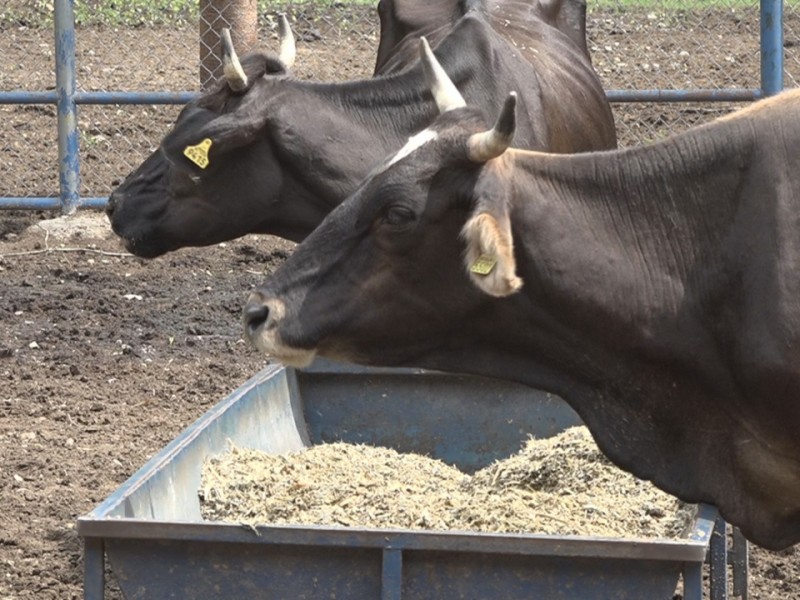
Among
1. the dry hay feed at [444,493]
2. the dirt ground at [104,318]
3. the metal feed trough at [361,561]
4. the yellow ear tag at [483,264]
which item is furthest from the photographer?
the dirt ground at [104,318]

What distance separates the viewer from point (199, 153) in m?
6.33

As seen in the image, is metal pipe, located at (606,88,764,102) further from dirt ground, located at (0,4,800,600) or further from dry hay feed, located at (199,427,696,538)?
dry hay feed, located at (199,427,696,538)

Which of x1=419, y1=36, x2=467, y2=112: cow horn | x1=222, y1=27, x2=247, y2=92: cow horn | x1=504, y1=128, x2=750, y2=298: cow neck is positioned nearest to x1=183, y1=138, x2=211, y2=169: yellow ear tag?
x1=222, y1=27, x2=247, y2=92: cow horn

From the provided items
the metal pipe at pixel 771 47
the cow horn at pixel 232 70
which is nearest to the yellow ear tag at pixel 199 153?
the cow horn at pixel 232 70

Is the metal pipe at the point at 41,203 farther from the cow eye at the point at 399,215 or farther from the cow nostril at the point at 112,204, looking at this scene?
the cow eye at the point at 399,215

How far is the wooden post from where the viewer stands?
10188 mm

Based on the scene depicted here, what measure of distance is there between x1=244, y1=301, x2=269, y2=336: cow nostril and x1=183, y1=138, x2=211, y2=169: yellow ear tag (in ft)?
7.57

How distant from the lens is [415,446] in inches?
236

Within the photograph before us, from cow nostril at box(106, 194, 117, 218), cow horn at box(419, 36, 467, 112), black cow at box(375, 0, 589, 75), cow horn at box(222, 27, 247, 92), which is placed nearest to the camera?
cow horn at box(419, 36, 467, 112)

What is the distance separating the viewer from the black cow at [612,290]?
3984 mm

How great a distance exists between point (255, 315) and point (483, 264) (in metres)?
0.66

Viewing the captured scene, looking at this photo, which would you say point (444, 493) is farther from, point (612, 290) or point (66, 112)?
point (66, 112)

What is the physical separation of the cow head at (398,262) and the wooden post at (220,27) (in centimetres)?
619

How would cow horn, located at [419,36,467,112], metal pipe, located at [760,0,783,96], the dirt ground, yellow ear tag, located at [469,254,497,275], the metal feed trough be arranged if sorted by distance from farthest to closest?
metal pipe, located at [760,0,783,96] → the dirt ground → cow horn, located at [419,36,467,112] → yellow ear tag, located at [469,254,497,275] → the metal feed trough
